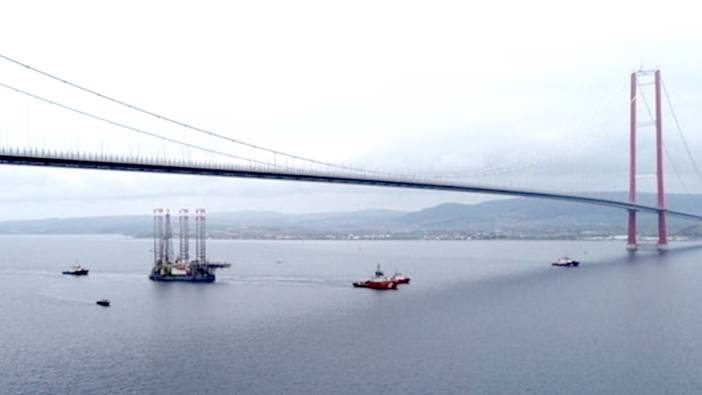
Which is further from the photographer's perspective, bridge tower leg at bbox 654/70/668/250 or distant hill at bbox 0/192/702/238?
distant hill at bbox 0/192/702/238

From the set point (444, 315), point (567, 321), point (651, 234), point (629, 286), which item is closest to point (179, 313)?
point (444, 315)

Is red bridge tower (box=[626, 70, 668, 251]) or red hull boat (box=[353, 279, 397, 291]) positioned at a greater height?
red bridge tower (box=[626, 70, 668, 251])

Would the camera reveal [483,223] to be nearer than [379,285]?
No

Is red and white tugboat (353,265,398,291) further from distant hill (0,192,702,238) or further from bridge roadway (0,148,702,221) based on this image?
distant hill (0,192,702,238)

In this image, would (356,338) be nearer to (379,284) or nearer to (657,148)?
(379,284)

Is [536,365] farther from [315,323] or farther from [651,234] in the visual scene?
[651,234]

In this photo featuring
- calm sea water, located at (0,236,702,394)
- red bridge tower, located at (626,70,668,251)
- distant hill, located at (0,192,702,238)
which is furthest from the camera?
distant hill, located at (0,192,702,238)

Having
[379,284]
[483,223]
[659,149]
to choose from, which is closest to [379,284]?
[379,284]

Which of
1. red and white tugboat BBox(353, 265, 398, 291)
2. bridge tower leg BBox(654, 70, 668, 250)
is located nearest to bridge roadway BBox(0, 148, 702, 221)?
red and white tugboat BBox(353, 265, 398, 291)
